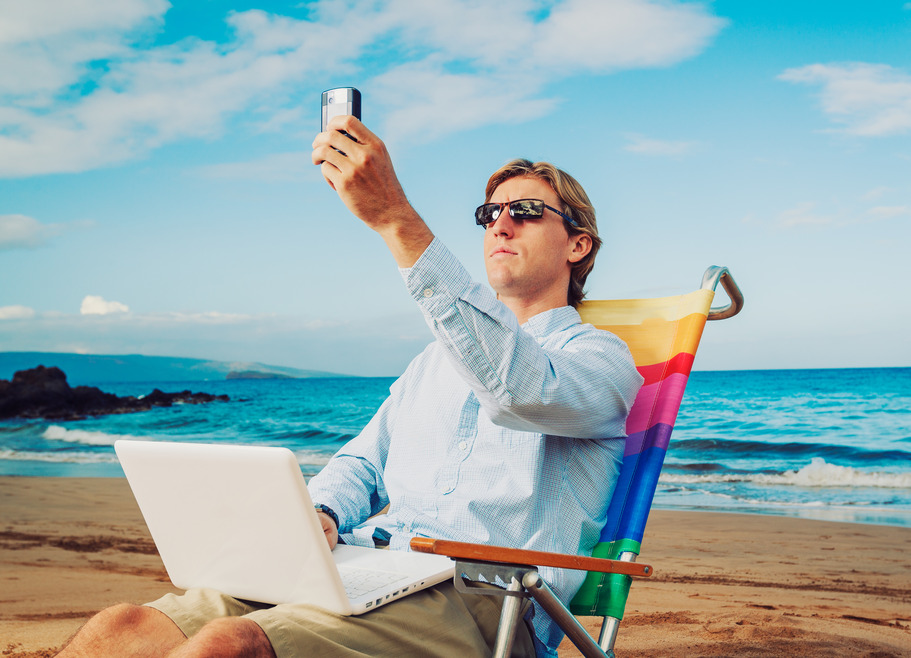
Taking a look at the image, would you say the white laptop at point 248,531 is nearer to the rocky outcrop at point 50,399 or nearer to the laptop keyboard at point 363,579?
the laptop keyboard at point 363,579

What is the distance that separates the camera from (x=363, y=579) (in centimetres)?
158

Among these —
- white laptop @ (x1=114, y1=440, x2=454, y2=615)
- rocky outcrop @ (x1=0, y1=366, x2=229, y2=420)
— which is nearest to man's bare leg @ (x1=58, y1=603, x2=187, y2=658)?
white laptop @ (x1=114, y1=440, x2=454, y2=615)

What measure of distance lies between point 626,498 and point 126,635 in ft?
4.46

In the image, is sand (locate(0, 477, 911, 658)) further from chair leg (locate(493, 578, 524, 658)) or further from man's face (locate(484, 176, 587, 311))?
chair leg (locate(493, 578, 524, 658))

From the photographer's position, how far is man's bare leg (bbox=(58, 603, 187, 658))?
4.58 ft

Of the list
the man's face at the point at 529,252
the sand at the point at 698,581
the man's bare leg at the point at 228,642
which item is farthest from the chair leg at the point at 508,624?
the sand at the point at 698,581

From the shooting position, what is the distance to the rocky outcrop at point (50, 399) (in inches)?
952

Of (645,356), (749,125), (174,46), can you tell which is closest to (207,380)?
(174,46)

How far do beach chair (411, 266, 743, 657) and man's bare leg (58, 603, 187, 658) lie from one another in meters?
0.62

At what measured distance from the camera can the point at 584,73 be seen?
16969 millimetres

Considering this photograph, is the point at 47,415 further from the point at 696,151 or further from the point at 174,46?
the point at 696,151

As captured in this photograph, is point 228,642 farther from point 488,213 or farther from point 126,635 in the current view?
point 488,213

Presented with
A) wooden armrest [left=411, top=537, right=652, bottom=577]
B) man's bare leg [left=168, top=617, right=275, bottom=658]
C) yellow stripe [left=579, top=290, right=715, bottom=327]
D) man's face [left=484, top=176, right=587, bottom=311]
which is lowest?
man's bare leg [left=168, top=617, right=275, bottom=658]

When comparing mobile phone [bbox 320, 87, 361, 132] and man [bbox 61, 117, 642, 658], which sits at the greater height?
mobile phone [bbox 320, 87, 361, 132]
